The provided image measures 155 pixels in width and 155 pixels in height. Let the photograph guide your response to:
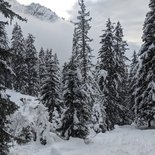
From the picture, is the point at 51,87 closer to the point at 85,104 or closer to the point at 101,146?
the point at 85,104

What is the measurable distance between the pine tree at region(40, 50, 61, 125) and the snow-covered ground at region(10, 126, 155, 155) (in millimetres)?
10291

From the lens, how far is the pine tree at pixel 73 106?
2506cm

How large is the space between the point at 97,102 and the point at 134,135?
9.21 m

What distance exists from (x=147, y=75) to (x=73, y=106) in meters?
7.81

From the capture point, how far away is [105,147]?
21125 mm

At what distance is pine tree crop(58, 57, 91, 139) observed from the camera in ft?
82.2

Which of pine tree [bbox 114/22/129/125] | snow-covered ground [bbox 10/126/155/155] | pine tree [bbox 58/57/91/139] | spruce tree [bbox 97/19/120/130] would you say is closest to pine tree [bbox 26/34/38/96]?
pine tree [bbox 114/22/129/125]

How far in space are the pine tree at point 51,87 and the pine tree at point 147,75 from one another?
9.21 meters

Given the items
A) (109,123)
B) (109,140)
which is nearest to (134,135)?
(109,140)

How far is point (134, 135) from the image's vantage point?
2323 cm

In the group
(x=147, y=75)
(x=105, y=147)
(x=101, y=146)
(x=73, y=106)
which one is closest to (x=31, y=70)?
(x=147, y=75)

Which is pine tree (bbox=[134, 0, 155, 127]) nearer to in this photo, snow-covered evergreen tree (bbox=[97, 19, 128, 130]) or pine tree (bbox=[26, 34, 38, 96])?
snow-covered evergreen tree (bbox=[97, 19, 128, 130])

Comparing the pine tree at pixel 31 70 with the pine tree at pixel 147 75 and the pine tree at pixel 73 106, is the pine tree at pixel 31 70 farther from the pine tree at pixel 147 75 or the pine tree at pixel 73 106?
the pine tree at pixel 73 106

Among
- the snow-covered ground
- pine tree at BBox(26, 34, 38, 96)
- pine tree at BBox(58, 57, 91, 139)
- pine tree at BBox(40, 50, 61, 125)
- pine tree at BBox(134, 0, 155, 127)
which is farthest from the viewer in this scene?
pine tree at BBox(26, 34, 38, 96)
